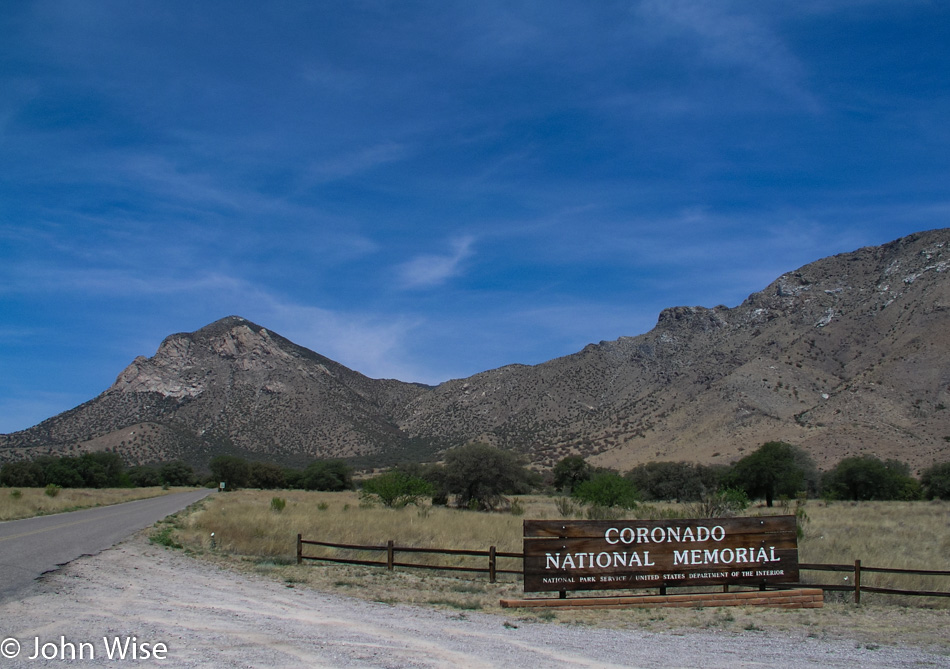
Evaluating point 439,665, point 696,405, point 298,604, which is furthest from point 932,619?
point 696,405

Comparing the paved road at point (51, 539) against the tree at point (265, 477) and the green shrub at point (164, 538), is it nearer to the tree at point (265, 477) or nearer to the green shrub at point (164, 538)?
the green shrub at point (164, 538)

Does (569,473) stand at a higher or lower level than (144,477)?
higher

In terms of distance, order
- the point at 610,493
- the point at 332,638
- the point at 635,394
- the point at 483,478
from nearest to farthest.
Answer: the point at 332,638 → the point at 610,493 → the point at 483,478 → the point at 635,394

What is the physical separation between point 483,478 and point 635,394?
63.5 m

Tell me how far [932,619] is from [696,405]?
256 ft

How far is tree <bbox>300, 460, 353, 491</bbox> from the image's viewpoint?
253 feet

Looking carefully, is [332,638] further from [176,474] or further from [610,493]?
[176,474]

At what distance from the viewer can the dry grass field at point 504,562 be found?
39.7 ft

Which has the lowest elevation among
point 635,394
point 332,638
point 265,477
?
point 265,477

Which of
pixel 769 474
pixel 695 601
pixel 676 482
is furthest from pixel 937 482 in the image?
pixel 695 601

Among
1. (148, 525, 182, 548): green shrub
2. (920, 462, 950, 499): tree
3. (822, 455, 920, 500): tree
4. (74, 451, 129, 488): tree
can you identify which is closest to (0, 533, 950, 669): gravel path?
(148, 525, 182, 548): green shrub

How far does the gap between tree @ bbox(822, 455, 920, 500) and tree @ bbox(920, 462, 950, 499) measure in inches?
27.7

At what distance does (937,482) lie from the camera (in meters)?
50.4

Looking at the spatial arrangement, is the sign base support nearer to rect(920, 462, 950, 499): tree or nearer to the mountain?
rect(920, 462, 950, 499): tree
